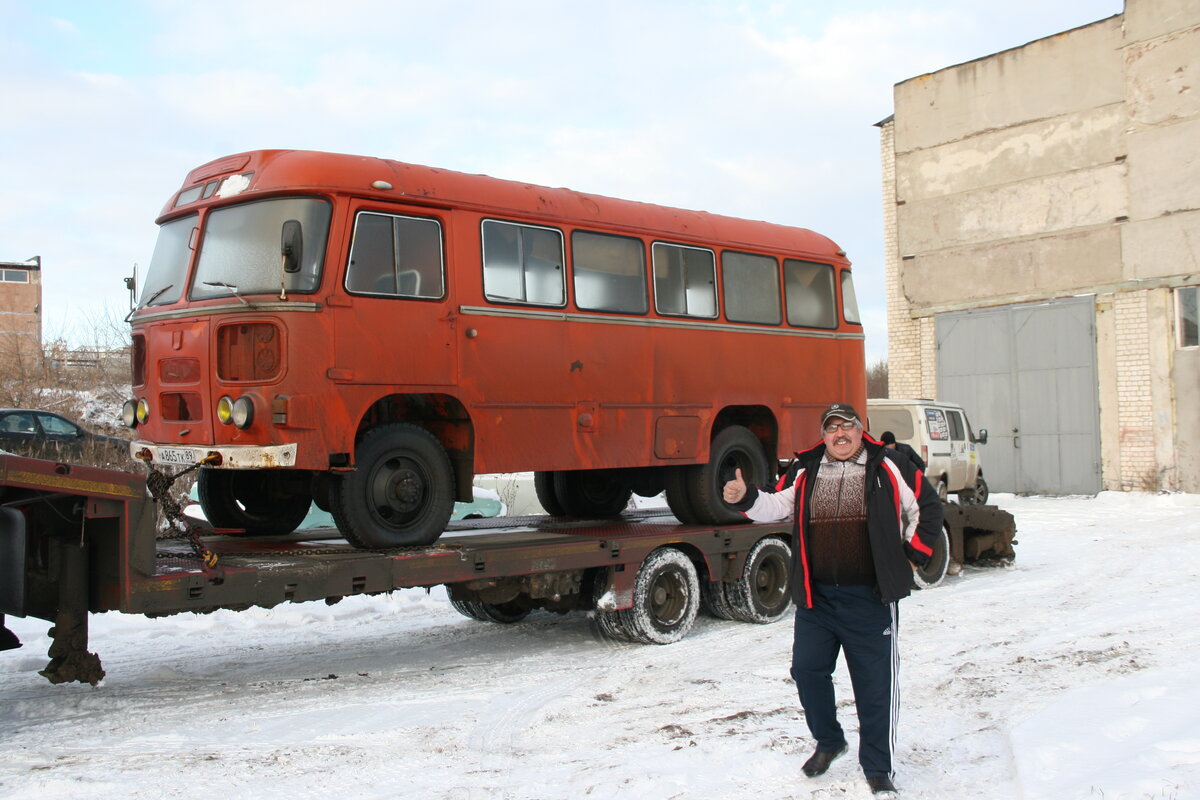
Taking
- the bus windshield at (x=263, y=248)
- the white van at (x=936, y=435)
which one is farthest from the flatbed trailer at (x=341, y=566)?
the white van at (x=936, y=435)

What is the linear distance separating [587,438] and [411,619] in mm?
2745

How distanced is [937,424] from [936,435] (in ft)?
0.77

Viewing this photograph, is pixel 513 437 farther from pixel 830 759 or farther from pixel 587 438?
pixel 830 759

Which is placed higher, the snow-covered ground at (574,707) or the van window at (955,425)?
the van window at (955,425)

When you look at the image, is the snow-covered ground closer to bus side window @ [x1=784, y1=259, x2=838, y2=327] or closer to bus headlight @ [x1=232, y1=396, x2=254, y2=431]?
bus headlight @ [x1=232, y1=396, x2=254, y2=431]

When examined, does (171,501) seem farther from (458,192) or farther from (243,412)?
(458,192)

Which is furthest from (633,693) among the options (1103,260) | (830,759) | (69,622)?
(1103,260)

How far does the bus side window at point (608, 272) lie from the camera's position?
367 inches

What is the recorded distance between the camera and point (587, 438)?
9.25 m

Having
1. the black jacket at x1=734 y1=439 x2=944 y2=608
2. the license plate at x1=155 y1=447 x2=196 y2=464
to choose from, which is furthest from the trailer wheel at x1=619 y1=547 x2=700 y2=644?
the black jacket at x1=734 y1=439 x2=944 y2=608

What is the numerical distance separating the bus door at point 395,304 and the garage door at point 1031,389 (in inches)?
755

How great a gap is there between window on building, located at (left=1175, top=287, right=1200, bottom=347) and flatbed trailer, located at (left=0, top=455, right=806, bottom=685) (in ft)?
52.0

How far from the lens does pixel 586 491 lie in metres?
11.6

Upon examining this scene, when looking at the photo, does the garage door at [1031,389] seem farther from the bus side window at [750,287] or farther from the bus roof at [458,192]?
the bus roof at [458,192]
